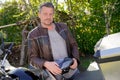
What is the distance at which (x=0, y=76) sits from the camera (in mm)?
3037

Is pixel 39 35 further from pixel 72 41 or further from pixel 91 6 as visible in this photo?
pixel 91 6

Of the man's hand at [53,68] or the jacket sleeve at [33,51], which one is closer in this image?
the man's hand at [53,68]

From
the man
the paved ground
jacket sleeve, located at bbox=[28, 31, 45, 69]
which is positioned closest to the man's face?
the man

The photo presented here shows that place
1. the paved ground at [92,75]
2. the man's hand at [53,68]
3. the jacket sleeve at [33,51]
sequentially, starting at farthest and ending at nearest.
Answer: the jacket sleeve at [33,51] < the man's hand at [53,68] < the paved ground at [92,75]

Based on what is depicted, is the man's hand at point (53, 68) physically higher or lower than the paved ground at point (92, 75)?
higher

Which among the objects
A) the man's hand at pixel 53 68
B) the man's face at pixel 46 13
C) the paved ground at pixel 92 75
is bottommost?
the paved ground at pixel 92 75

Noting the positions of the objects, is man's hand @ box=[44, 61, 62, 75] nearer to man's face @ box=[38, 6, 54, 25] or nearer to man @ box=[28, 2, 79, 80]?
man @ box=[28, 2, 79, 80]

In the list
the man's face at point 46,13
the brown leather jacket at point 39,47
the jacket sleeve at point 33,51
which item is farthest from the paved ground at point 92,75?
the man's face at point 46,13

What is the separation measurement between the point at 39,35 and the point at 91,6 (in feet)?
20.0

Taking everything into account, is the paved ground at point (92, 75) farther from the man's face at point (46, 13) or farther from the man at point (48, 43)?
the man's face at point (46, 13)

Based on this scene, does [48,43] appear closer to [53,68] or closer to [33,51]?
[33,51]

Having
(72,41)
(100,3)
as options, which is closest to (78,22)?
(100,3)

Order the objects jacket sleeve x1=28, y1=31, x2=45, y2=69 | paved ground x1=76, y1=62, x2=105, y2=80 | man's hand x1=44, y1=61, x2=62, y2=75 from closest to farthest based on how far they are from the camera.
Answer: paved ground x1=76, y1=62, x2=105, y2=80
man's hand x1=44, y1=61, x2=62, y2=75
jacket sleeve x1=28, y1=31, x2=45, y2=69

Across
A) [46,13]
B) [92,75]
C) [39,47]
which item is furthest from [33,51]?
[92,75]
